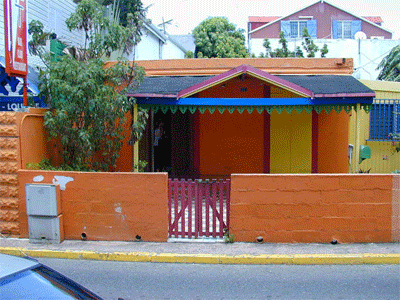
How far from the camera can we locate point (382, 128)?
12.7 metres

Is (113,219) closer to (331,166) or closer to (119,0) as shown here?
(331,166)

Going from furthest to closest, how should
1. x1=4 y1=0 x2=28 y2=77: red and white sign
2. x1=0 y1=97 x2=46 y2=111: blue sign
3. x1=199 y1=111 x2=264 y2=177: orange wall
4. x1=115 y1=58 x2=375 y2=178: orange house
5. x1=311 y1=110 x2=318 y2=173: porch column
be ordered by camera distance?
x1=199 y1=111 x2=264 y2=177: orange wall → x1=311 y1=110 x2=318 y2=173: porch column → x1=115 y1=58 x2=375 y2=178: orange house → x1=0 y1=97 x2=46 y2=111: blue sign → x1=4 y1=0 x2=28 y2=77: red and white sign

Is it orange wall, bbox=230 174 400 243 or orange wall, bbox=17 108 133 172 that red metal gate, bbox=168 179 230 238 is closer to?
orange wall, bbox=230 174 400 243

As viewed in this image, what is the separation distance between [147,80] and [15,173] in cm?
461

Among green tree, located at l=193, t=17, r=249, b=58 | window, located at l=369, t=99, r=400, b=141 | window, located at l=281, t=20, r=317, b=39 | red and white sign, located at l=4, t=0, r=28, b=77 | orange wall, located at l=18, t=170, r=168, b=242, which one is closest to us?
orange wall, located at l=18, t=170, r=168, b=242

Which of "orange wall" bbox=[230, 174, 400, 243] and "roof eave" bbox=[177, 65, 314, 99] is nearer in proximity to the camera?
"orange wall" bbox=[230, 174, 400, 243]

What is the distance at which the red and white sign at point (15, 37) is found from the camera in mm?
8055

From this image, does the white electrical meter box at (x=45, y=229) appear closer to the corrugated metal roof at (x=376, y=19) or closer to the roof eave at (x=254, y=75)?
the roof eave at (x=254, y=75)

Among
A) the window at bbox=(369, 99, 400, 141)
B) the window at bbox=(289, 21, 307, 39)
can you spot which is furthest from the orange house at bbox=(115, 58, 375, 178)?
the window at bbox=(289, 21, 307, 39)

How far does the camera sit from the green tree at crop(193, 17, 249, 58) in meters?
34.1

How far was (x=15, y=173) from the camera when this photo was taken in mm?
7836

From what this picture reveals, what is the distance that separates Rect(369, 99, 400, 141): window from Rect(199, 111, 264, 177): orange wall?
3.62m

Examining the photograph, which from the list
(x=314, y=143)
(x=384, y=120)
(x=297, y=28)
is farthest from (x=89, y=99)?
(x=297, y=28)

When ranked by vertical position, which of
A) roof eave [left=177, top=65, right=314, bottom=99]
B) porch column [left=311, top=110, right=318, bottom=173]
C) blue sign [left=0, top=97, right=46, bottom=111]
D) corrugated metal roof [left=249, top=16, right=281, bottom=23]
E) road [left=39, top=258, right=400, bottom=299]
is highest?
corrugated metal roof [left=249, top=16, right=281, bottom=23]
